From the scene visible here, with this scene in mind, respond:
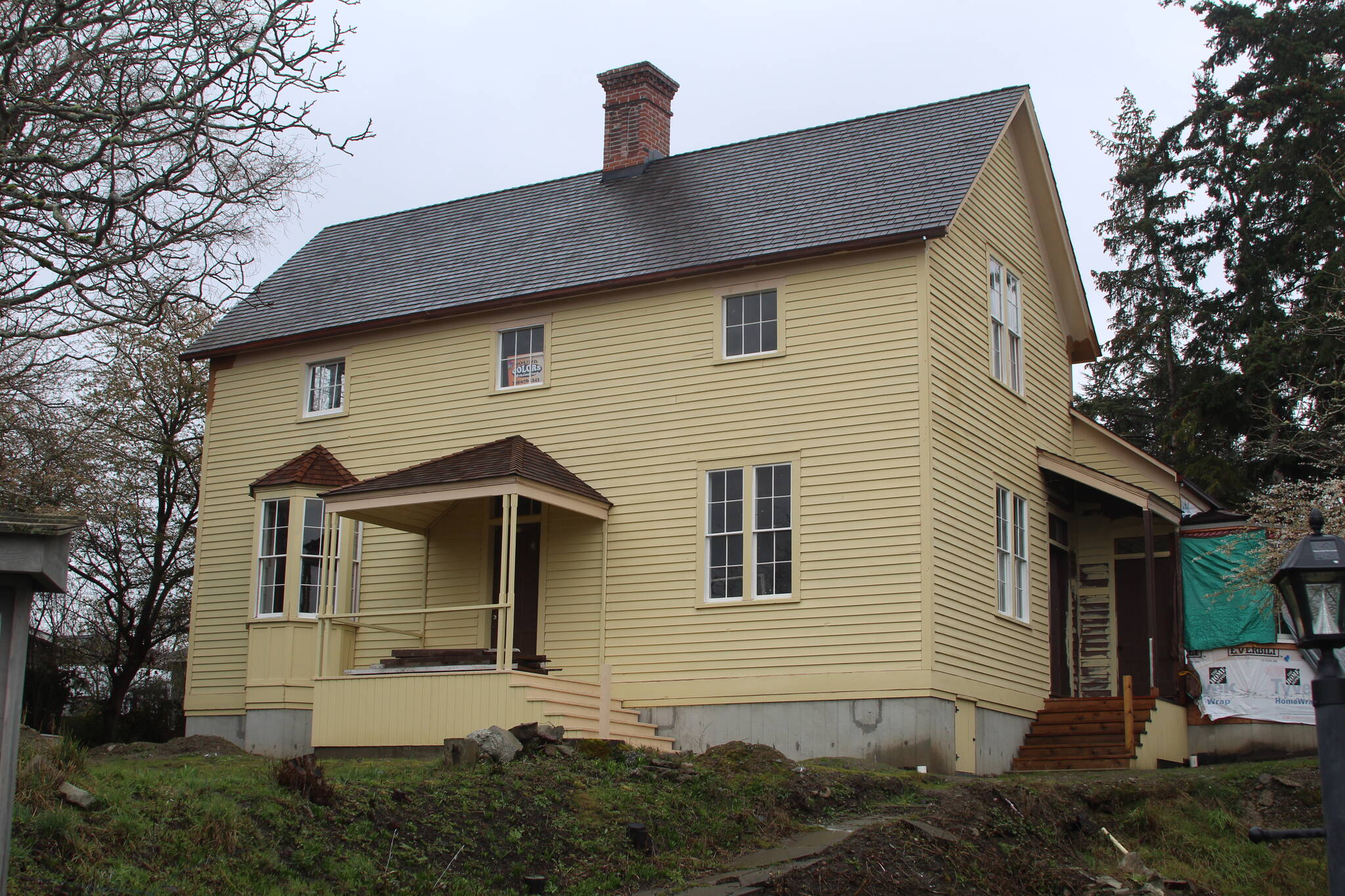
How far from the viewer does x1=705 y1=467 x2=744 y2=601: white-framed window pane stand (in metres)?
17.5

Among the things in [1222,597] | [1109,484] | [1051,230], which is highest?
[1051,230]

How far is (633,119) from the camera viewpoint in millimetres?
22578

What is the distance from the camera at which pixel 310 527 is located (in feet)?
66.3

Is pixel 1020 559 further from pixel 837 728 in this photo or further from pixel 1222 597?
pixel 837 728

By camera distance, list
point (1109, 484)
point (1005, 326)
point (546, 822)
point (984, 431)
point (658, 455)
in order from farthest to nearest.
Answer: point (1005, 326), point (1109, 484), point (984, 431), point (658, 455), point (546, 822)

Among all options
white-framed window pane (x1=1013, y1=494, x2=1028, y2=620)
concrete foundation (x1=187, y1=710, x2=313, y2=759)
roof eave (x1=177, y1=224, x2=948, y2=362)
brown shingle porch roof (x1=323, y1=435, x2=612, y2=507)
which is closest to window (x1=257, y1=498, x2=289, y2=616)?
concrete foundation (x1=187, y1=710, x2=313, y2=759)

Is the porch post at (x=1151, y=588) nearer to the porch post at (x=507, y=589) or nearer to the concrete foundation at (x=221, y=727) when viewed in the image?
the porch post at (x=507, y=589)

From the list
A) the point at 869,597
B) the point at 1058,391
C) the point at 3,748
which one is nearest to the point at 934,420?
the point at 869,597

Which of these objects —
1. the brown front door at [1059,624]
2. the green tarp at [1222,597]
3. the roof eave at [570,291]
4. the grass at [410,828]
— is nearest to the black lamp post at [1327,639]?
the grass at [410,828]

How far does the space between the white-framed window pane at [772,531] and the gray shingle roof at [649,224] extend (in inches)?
114

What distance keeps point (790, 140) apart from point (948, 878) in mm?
13606

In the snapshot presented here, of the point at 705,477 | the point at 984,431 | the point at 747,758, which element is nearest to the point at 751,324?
the point at 705,477

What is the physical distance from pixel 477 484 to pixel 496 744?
536 cm

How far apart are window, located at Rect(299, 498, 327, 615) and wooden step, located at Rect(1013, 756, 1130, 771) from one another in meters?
10.2
